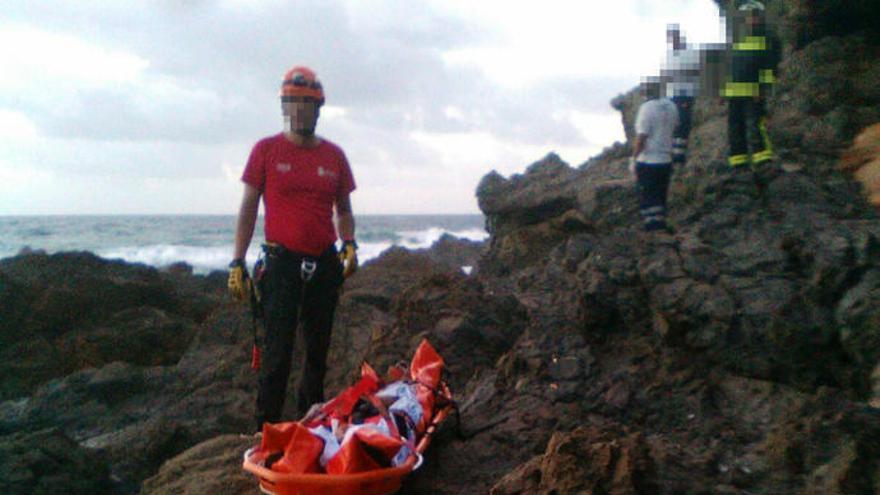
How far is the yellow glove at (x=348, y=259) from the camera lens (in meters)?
5.22

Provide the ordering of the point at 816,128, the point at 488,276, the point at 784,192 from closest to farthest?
the point at 784,192, the point at 816,128, the point at 488,276

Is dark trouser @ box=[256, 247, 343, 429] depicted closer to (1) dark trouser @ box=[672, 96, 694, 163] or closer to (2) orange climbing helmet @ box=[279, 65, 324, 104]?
(2) orange climbing helmet @ box=[279, 65, 324, 104]

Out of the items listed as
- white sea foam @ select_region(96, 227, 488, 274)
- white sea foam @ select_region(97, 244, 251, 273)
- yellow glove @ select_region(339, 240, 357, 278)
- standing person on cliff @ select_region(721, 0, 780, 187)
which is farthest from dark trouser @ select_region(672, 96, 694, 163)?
white sea foam @ select_region(97, 244, 251, 273)

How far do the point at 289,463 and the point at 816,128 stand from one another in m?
7.09

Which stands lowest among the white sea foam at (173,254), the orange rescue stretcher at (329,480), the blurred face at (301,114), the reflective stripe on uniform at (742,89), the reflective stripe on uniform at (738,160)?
the white sea foam at (173,254)

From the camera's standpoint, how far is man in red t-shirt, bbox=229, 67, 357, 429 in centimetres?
491

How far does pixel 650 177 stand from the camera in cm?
733

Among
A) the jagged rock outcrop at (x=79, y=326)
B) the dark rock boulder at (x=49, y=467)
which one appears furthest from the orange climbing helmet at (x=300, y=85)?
the jagged rock outcrop at (x=79, y=326)

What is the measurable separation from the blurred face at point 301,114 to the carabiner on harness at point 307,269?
2.60 ft

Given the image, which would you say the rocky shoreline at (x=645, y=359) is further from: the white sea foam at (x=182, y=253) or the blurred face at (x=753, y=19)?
the white sea foam at (x=182, y=253)

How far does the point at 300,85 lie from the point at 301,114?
181mm

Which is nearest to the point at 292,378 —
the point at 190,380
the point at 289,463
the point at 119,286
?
the point at 190,380

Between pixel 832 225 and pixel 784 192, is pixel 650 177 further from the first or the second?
pixel 832 225

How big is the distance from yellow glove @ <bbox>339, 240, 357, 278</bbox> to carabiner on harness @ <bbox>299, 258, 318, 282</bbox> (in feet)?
0.85
